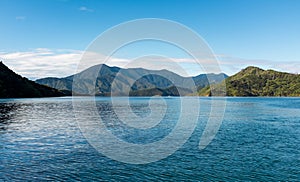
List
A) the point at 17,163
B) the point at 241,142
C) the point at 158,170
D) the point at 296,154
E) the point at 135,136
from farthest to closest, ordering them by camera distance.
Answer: the point at 135,136
the point at 241,142
the point at 296,154
the point at 17,163
the point at 158,170

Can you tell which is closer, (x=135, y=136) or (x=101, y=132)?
(x=135, y=136)

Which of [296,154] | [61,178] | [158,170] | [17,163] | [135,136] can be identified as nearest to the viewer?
[61,178]

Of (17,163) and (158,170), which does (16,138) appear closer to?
(17,163)

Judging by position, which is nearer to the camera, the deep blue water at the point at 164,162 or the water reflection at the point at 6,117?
the deep blue water at the point at 164,162

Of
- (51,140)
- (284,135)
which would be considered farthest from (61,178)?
(284,135)

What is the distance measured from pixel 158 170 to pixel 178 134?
85.0 ft

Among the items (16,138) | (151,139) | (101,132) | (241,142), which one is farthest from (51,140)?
(241,142)

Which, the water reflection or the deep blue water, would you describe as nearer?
the deep blue water

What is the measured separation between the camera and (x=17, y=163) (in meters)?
33.8

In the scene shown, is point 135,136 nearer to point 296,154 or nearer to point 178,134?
point 178,134

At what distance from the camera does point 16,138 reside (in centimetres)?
5141

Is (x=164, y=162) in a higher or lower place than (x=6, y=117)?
lower

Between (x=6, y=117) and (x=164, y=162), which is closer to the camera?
(x=164, y=162)

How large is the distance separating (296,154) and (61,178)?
31370 mm
